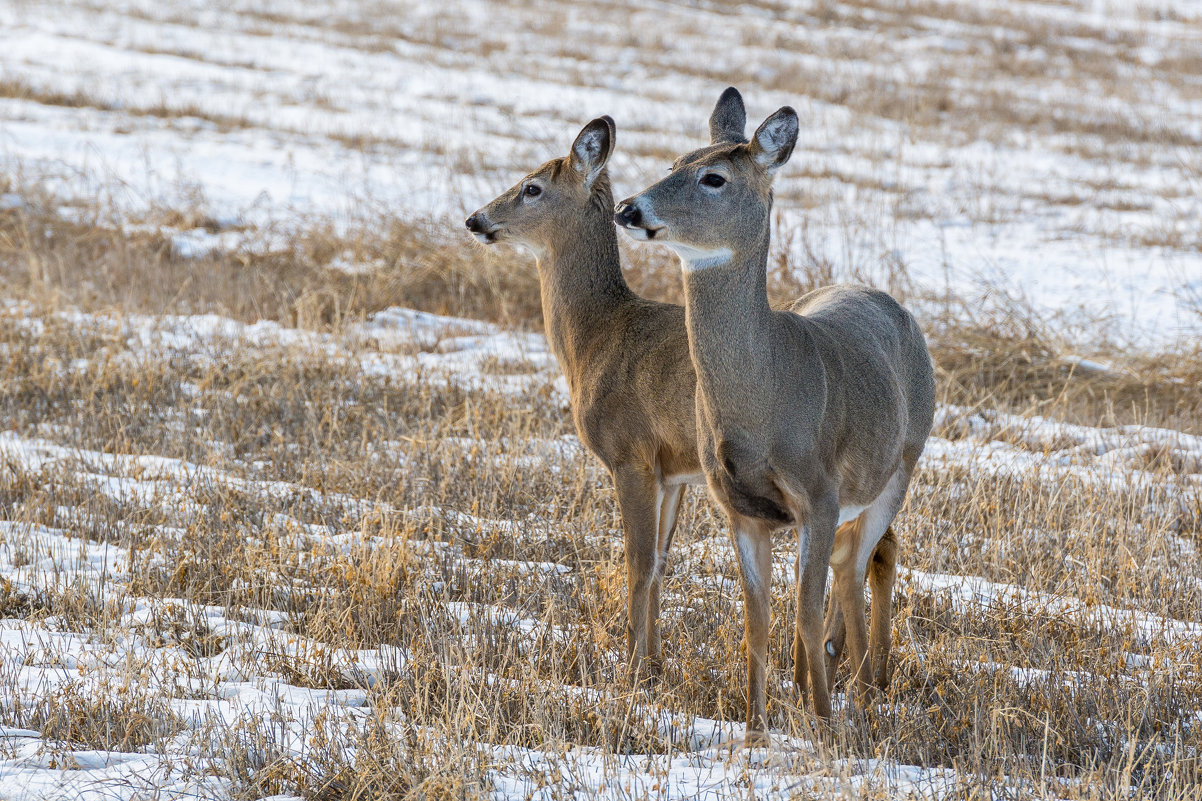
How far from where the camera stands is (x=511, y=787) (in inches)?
141

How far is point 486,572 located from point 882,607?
6.07 ft

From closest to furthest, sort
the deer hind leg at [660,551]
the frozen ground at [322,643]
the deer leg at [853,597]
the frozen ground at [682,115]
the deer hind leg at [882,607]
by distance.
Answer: the frozen ground at [322,643], the deer leg at [853,597], the deer hind leg at [882,607], the deer hind leg at [660,551], the frozen ground at [682,115]

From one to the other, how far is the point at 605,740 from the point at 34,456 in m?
4.70

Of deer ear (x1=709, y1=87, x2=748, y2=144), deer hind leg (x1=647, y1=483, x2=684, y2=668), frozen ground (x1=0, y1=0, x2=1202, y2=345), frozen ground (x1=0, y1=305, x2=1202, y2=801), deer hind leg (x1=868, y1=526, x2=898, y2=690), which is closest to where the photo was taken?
frozen ground (x1=0, y1=305, x2=1202, y2=801)

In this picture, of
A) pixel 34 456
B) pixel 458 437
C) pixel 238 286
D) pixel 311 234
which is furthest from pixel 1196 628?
pixel 311 234

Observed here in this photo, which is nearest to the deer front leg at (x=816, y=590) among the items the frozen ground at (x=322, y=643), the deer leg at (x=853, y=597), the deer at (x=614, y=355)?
the frozen ground at (x=322, y=643)

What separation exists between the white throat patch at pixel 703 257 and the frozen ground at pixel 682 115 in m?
6.25

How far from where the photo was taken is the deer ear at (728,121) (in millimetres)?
4477

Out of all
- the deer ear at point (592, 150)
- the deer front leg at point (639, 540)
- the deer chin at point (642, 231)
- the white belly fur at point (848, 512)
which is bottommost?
the deer front leg at point (639, 540)

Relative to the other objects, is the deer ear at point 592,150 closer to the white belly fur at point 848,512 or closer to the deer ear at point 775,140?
the deer ear at point 775,140

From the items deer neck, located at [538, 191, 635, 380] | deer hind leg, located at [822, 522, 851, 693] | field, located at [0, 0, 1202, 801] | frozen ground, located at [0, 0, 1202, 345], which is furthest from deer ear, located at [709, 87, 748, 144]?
frozen ground, located at [0, 0, 1202, 345]

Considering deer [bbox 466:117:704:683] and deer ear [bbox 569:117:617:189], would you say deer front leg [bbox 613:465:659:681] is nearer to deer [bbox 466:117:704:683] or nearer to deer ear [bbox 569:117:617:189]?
deer [bbox 466:117:704:683]

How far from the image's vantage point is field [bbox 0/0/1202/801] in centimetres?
388

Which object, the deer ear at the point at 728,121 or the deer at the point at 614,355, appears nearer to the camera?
the deer ear at the point at 728,121
